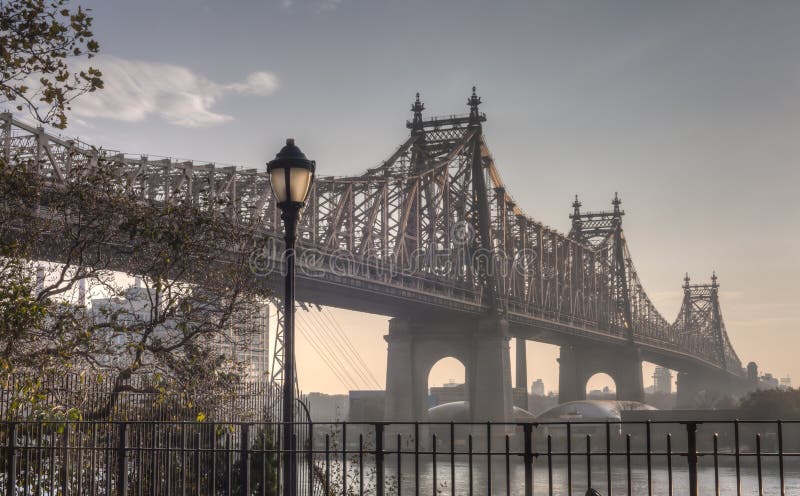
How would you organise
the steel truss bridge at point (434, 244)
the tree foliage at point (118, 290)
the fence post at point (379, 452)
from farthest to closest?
the steel truss bridge at point (434, 244) → the tree foliage at point (118, 290) → the fence post at point (379, 452)

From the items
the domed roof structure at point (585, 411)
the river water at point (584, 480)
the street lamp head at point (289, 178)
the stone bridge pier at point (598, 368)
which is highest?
the street lamp head at point (289, 178)

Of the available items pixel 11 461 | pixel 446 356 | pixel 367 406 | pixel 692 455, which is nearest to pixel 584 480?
pixel 446 356

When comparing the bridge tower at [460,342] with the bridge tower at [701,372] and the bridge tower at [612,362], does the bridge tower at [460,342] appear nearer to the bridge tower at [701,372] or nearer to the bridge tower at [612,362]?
the bridge tower at [612,362]

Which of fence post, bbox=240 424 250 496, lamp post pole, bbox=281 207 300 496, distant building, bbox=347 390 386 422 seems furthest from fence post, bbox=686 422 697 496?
distant building, bbox=347 390 386 422

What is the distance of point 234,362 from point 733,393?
195 metres

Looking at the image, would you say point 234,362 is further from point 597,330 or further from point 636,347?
point 636,347

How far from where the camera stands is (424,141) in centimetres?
8825

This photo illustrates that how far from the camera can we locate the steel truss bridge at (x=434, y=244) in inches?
2032

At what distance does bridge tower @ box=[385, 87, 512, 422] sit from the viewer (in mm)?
76562

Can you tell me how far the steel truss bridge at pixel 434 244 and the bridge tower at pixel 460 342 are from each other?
23 cm

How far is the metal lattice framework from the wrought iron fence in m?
10.1

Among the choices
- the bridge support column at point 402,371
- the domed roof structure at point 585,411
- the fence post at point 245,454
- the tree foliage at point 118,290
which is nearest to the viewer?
the fence post at point 245,454

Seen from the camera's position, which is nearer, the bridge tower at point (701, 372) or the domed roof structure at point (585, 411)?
the domed roof structure at point (585, 411)

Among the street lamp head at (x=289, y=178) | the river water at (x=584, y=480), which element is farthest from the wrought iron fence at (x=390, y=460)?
the street lamp head at (x=289, y=178)
